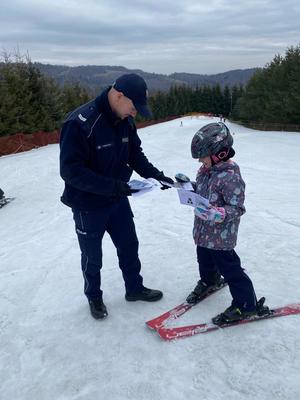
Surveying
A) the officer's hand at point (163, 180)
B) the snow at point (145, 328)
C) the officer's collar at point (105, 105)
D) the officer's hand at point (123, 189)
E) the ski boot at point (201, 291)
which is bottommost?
the snow at point (145, 328)

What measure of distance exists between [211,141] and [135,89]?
751 millimetres

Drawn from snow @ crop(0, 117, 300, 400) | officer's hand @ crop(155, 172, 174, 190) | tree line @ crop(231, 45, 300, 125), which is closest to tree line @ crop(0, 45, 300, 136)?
tree line @ crop(231, 45, 300, 125)

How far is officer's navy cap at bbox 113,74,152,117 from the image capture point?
3.10 m

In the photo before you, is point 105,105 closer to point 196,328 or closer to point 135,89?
point 135,89

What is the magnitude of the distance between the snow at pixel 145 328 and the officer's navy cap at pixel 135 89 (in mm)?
2017

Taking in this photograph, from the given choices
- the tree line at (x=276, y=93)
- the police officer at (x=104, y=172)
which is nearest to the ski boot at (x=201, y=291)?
the police officer at (x=104, y=172)

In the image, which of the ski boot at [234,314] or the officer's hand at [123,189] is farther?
the ski boot at [234,314]

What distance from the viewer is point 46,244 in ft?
21.0

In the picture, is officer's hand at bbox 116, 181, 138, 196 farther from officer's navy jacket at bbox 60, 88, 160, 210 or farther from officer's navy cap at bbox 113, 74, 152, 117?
officer's navy cap at bbox 113, 74, 152, 117

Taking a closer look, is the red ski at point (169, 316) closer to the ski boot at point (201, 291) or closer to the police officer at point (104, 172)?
the ski boot at point (201, 291)

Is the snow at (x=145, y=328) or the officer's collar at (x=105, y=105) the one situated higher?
the officer's collar at (x=105, y=105)

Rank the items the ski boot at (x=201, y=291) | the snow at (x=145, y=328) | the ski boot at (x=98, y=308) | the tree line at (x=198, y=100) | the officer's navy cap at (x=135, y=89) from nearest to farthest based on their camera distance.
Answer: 1. the snow at (x=145, y=328)
2. the officer's navy cap at (x=135, y=89)
3. the ski boot at (x=98, y=308)
4. the ski boot at (x=201, y=291)
5. the tree line at (x=198, y=100)

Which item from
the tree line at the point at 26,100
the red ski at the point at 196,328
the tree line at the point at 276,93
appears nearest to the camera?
the red ski at the point at 196,328

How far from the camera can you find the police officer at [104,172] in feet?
10.4
